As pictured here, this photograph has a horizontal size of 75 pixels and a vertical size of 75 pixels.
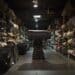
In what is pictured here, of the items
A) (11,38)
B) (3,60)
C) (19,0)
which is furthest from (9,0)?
(3,60)

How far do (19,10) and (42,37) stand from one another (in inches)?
185

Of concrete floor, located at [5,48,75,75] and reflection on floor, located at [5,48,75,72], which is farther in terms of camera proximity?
reflection on floor, located at [5,48,75,72]

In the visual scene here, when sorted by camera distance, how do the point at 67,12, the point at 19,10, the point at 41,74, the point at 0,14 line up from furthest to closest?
the point at 19,10, the point at 67,12, the point at 0,14, the point at 41,74

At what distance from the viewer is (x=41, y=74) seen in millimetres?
8266

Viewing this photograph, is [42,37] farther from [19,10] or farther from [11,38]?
[19,10]

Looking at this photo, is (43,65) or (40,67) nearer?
(40,67)

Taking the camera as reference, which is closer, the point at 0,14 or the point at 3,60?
the point at 3,60

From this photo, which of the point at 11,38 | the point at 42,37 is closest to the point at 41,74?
the point at 11,38

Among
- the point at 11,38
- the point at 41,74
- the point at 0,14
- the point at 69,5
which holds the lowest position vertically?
the point at 41,74

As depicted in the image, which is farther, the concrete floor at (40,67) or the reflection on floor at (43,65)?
the reflection on floor at (43,65)

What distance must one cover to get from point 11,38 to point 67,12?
5431mm

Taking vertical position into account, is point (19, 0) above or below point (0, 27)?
above

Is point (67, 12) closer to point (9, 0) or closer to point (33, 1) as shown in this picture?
point (33, 1)

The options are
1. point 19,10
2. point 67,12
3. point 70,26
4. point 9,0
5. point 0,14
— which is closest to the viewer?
point 0,14
